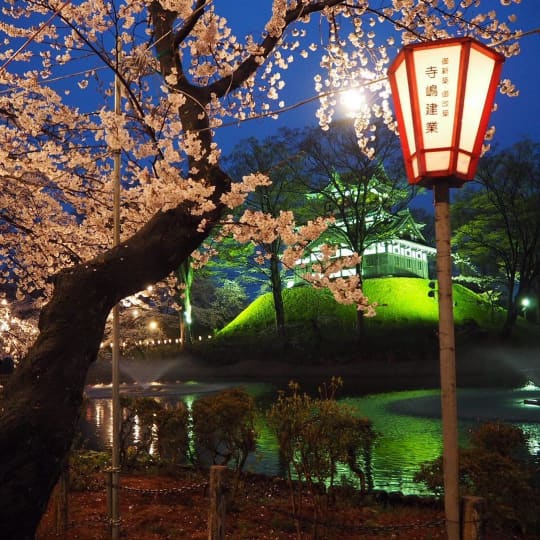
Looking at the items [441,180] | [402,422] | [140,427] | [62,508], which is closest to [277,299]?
[402,422]

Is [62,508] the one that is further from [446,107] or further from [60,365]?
[446,107]

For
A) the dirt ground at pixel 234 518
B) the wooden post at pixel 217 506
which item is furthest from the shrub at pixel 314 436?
the wooden post at pixel 217 506

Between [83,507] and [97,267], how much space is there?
4.15 metres

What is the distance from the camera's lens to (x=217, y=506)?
4.57m

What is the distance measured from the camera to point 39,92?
8.50 meters

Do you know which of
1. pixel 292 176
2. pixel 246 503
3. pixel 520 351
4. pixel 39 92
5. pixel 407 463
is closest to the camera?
pixel 246 503

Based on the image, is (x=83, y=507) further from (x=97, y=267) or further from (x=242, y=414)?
(x=97, y=267)

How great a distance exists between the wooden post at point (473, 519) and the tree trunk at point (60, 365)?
327 cm

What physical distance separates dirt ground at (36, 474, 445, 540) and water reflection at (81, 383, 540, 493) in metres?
0.95

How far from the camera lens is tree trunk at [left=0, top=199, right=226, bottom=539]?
162 inches

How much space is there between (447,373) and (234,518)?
166 inches

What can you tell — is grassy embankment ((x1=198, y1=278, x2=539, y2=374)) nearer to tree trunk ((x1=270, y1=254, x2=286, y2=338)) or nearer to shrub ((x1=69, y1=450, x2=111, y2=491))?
tree trunk ((x1=270, y1=254, x2=286, y2=338))

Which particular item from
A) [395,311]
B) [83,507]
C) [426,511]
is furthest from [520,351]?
[83,507]

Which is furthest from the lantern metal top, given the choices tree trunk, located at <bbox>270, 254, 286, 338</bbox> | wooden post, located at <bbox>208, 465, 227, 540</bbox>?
tree trunk, located at <bbox>270, 254, 286, 338</bbox>
